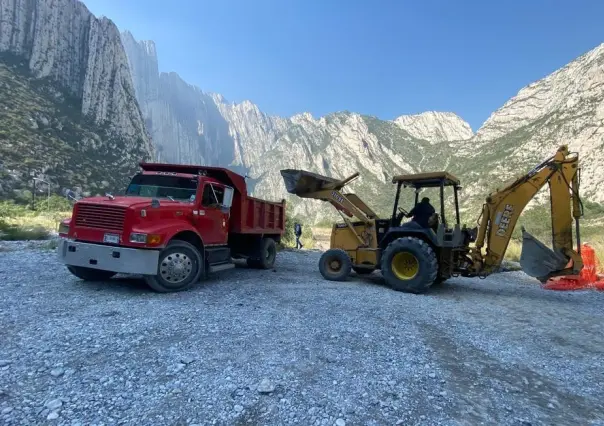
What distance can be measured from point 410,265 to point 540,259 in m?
2.84

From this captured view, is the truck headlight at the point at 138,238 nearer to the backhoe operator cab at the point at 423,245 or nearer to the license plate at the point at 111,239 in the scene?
the license plate at the point at 111,239

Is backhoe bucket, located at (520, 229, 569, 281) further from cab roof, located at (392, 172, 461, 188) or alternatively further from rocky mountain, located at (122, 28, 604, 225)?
rocky mountain, located at (122, 28, 604, 225)

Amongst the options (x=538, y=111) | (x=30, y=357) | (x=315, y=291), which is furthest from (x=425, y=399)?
(x=538, y=111)

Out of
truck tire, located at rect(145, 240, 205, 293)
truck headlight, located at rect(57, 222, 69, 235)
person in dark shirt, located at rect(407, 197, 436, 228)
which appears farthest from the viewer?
person in dark shirt, located at rect(407, 197, 436, 228)

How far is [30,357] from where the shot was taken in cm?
345

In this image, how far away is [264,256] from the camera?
1059 cm

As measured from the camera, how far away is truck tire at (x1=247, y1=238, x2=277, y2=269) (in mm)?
10461

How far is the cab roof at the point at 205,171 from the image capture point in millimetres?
8438

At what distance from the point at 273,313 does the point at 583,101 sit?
245 feet

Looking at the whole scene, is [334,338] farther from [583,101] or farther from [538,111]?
[538,111]

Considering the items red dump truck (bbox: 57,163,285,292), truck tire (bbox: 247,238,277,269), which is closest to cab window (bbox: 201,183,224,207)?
red dump truck (bbox: 57,163,285,292)

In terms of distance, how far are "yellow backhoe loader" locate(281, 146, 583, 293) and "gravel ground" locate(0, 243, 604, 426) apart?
1.36 metres

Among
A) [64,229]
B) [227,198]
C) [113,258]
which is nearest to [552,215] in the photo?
[227,198]

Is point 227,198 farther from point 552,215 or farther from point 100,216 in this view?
point 552,215
